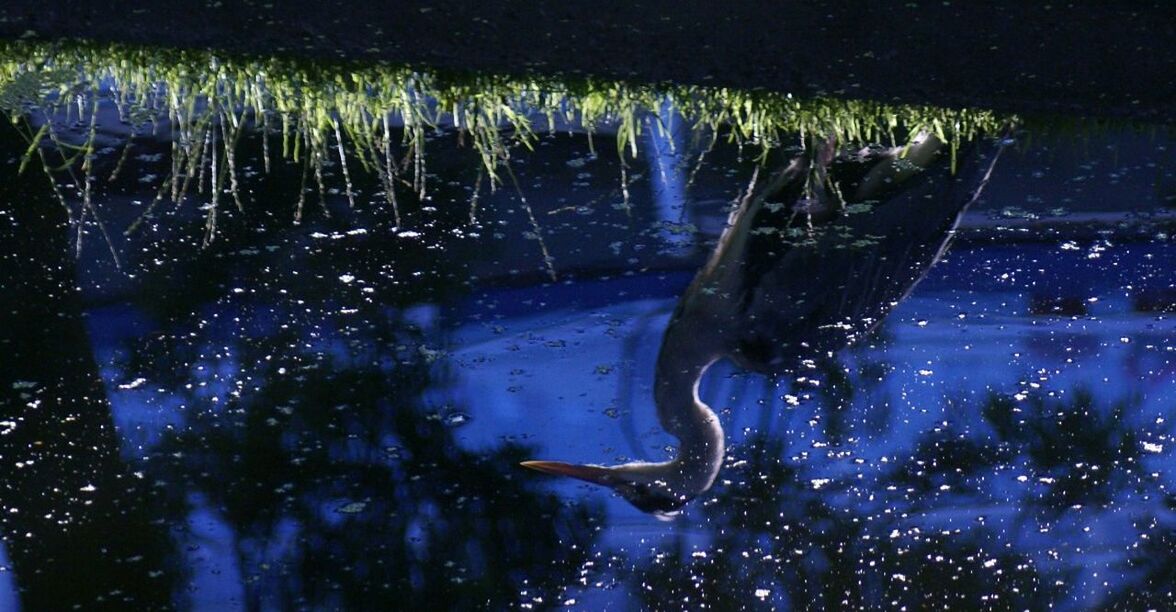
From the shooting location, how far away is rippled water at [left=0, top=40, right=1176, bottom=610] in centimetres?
189

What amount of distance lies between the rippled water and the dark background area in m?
0.15

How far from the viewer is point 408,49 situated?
288 centimetres

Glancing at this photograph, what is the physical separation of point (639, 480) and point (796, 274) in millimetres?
665

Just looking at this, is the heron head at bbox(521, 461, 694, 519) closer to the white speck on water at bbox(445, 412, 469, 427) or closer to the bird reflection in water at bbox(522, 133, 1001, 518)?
the bird reflection in water at bbox(522, 133, 1001, 518)

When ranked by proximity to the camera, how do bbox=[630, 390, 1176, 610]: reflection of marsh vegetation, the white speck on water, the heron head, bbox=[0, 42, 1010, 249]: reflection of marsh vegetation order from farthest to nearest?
1. bbox=[0, 42, 1010, 249]: reflection of marsh vegetation
2. the white speck on water
3. the heron head
4. bbox=[630, 390, 1176, 610]: reflection of marsh vegetation

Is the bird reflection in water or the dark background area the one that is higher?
the dark background area

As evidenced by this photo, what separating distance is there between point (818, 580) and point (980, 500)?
0.31 meters

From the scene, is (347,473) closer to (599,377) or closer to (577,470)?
(577,470)

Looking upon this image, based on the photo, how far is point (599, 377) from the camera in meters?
2.30

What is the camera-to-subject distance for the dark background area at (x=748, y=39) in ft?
9.05

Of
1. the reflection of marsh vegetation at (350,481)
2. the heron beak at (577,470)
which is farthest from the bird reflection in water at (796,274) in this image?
the reflection of marsh vegetation at (350,481)

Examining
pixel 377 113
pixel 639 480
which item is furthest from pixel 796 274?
pixel 377 113

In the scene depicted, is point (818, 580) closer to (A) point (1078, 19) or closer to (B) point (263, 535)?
(B) point (263, 535)

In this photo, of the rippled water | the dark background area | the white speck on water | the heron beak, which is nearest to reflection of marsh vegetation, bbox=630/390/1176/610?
the rippled water
